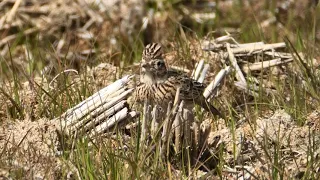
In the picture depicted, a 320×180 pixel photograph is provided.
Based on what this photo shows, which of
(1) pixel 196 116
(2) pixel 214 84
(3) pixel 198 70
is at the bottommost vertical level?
(1) pixel 196 116

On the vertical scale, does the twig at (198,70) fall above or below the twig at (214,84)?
above

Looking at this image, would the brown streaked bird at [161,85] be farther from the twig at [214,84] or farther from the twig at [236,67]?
the twig at [236,67]

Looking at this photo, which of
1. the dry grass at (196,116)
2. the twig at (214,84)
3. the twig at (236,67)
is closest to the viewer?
the dry grass at (196,116)

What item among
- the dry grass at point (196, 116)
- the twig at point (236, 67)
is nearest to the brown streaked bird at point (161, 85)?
the dry grass at point (196, 116)

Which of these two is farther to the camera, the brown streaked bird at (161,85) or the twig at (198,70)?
the twig at (198,70)

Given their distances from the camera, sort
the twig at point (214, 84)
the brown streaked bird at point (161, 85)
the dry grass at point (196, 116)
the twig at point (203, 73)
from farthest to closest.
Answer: the twig at point (203, 73), the twig at point (214, 84), the brown streaked bird at point (161, 85), the dry grass at point (196, 116)

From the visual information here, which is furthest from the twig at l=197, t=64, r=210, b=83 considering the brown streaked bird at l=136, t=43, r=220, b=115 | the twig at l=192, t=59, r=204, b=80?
the brown streaked bird at l=136, t=43, r=220, b=115

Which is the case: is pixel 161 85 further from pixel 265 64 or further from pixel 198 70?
pixel 265 64

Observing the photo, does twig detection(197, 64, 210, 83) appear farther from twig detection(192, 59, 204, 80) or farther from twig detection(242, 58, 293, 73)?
twig detection(242, 58, 293, 73)

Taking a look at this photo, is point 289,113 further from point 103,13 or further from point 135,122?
point 103,13

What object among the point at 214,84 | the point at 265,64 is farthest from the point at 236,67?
the point at 214,84

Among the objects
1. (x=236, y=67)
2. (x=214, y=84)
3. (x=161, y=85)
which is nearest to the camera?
(x=161, y=85)
